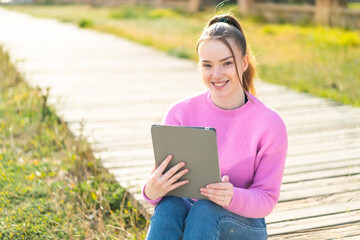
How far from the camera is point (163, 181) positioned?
2.22m

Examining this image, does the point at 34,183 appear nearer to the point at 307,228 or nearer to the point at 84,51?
the point at 307,228

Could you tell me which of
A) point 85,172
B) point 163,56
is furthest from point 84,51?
point 85,172

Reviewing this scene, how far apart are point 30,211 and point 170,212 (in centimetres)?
127

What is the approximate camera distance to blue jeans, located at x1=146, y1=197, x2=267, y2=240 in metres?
2.15

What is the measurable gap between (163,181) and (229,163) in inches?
12.6

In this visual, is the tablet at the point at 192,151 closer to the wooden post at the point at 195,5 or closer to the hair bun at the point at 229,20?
the hair bun at the point at 229,20

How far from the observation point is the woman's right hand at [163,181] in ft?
7.19

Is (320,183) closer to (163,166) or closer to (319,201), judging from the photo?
(319,201)

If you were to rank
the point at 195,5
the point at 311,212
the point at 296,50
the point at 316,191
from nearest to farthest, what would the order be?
the point at 311,212 < the point at 316,191 < the point at 296,50 < the point at 195,5

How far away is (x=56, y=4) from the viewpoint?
3372 cm

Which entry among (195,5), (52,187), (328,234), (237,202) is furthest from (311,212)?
(195,5)

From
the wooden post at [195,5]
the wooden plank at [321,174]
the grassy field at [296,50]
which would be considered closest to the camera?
the wooden plank at [321,174]

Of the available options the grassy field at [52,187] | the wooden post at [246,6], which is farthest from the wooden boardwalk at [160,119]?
the wooden post at [246,6]

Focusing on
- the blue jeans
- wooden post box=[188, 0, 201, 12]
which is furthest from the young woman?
wooden post box=[188, 0, 201, 12]
